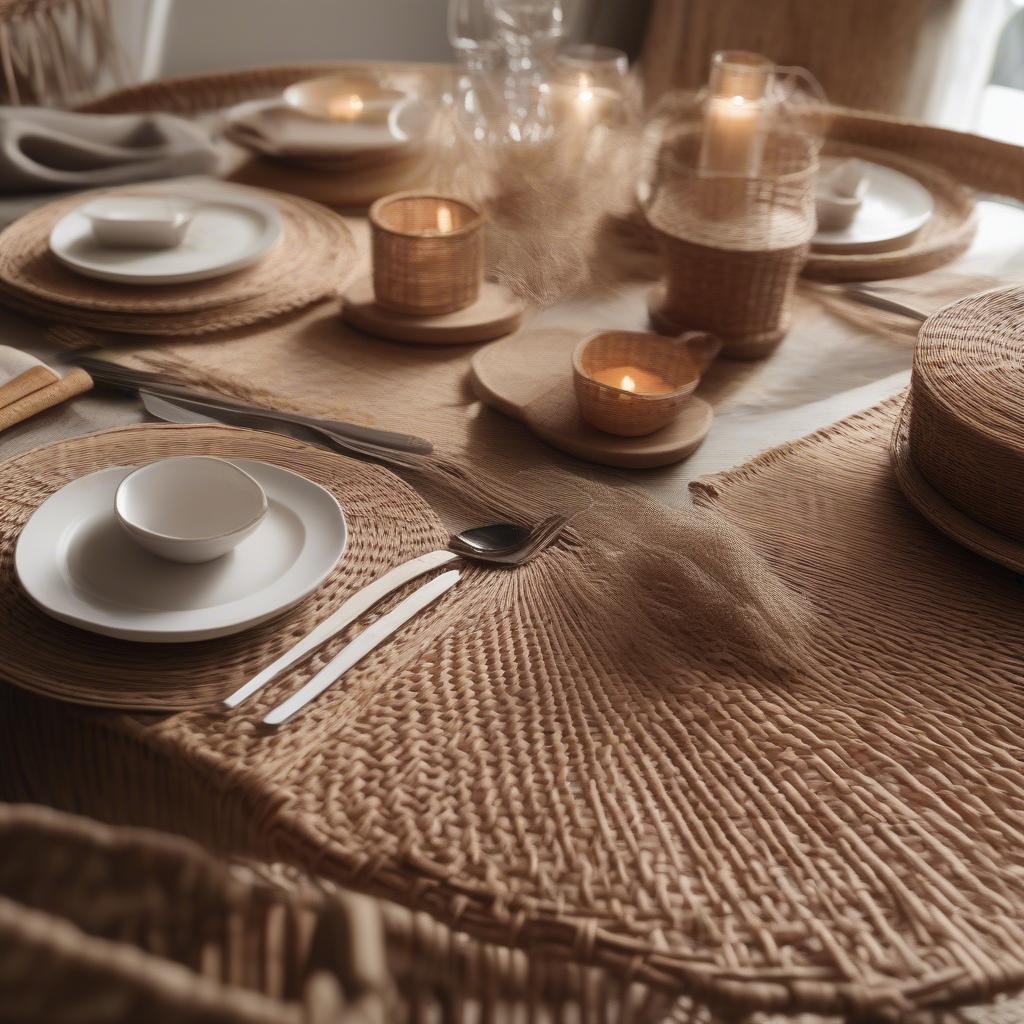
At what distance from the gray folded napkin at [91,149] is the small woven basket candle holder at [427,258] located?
1.19ft

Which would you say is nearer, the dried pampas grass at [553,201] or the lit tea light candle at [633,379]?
the lit tea light candle at [633,379]

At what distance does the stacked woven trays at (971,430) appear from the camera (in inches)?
28.8

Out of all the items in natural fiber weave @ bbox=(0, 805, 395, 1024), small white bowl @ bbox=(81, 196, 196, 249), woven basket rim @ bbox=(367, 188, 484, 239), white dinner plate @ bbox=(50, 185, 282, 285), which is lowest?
white dinner plate @ bbox=(50, 185, 282, 285)

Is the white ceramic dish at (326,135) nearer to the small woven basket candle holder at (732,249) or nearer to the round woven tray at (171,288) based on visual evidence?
the round woven tray at (171,288)

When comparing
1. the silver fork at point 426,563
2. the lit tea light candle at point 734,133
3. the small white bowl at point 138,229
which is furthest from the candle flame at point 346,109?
the silver fork at point 426,563

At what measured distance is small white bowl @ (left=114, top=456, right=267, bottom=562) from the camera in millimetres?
672

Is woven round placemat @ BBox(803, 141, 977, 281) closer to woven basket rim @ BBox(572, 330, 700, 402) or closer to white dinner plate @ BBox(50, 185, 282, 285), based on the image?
woven basket rim @ BBox(572, 330, 700, 402)

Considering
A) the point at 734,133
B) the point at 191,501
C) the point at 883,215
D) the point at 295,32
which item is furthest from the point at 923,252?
the point at 295,32

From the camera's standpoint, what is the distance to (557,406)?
3.01ft

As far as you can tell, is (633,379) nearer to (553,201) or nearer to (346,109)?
(553,201)

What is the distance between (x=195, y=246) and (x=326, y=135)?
32cm

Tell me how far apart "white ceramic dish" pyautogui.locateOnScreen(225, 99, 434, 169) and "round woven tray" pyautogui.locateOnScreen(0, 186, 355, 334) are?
7.0 inches

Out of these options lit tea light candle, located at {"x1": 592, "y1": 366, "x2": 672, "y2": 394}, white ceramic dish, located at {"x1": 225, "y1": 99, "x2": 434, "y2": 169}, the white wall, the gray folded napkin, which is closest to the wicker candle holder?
lit tea light candle, located at {"x1": 592, "y1": 366, "x2": 672, "y2": 394}

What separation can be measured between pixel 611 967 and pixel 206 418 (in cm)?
56
